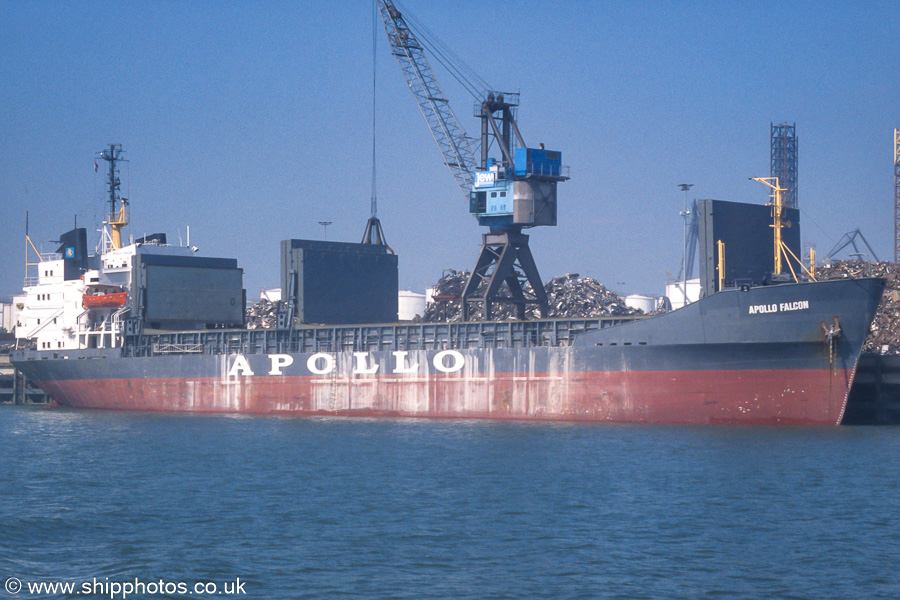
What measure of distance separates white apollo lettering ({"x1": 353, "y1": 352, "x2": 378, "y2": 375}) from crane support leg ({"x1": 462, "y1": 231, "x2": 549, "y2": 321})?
3886 millimetres

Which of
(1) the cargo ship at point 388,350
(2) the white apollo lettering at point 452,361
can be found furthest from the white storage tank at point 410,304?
(2) the white apollo lettering at point 452,361

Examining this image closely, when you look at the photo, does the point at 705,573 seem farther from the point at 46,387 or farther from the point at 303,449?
the point at 46,387

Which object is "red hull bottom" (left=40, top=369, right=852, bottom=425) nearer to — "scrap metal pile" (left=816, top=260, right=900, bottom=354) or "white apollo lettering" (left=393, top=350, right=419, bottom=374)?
"white apollo lettering" (left=393, top=350, right=419, bottom=374)

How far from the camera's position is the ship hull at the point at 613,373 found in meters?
26.8

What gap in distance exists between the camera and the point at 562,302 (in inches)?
2207

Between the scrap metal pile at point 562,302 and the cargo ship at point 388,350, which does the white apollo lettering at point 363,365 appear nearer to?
the cargo ship at point 388,350

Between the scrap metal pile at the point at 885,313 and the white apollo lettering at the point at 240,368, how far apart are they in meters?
22.0

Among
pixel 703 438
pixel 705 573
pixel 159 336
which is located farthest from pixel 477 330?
pixel 705 573

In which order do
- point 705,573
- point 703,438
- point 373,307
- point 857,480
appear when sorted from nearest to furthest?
point 705,573 → point 857,480 → point 703,438 → point 373,307

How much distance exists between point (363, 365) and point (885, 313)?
20.1 metres

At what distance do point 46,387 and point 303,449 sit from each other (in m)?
21.9

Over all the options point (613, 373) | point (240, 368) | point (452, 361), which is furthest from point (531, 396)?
point (240, 368)

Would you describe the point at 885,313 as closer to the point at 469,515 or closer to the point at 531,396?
the point at 531,396

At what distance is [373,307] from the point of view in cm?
4300
